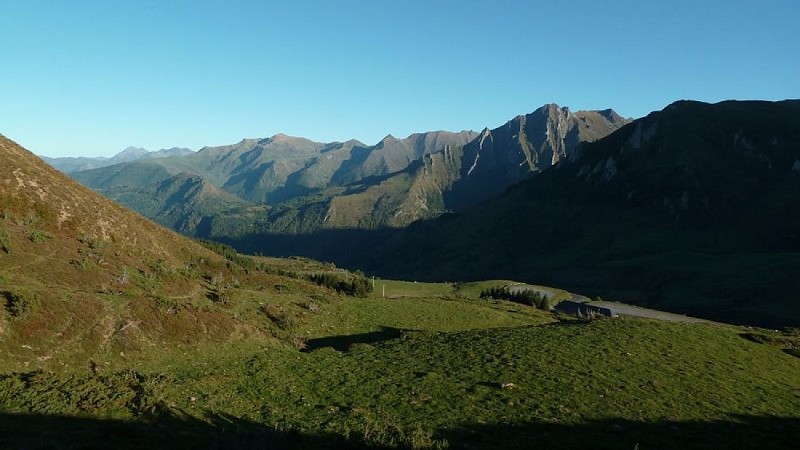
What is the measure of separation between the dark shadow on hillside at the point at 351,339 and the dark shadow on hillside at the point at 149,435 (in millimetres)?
18774

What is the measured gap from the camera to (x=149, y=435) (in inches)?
739

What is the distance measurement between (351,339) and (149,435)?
26.2 meters

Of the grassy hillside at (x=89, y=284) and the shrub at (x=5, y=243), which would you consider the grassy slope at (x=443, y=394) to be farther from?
the shrub at (x=5, y=243)

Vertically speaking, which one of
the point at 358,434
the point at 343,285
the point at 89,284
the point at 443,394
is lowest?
the point at 343,285

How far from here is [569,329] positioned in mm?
44406

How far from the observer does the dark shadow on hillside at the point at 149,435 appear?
16469mm

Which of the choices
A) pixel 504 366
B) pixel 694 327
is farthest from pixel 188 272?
pixel 694 327

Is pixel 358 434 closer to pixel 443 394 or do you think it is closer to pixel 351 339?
pixel 443 394

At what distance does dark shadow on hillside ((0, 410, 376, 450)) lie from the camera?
1647 centimetres

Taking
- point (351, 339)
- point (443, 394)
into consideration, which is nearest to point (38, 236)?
point (351, 339)

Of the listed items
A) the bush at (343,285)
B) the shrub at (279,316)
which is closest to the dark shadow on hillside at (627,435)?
the shrub at (279,316)

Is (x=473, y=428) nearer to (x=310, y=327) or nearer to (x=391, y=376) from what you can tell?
(x=391, y=376)

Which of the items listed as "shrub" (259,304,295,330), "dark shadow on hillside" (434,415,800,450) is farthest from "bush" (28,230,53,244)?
"dark shadow on hillside" (434,415,800,450)

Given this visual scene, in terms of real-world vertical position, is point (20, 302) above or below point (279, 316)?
above
